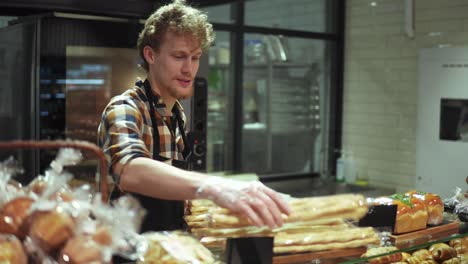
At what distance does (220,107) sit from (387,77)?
5.25 feet

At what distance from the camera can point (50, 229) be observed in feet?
3.18

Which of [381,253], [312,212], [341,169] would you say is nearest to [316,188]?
[341,169]

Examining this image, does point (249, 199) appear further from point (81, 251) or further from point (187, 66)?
point (187, 66)

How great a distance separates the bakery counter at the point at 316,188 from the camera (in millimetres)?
5465

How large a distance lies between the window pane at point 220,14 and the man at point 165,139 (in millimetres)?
3283

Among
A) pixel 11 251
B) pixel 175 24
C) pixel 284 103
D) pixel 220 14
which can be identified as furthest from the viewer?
pixel 284 103

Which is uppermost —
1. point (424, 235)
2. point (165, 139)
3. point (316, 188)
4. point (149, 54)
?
point (149, 54)

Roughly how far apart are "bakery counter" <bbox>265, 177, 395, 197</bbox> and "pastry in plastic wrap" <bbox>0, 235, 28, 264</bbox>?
4.56 m

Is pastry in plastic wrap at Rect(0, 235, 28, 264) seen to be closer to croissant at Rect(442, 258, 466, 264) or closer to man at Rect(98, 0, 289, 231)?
man at Rect(98, 0, 289, 231)

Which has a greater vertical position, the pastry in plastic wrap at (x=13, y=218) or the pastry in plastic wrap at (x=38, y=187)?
the pastry in plastic wrap at (x=38, y=187)

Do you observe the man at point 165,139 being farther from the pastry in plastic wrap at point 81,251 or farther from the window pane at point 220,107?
the window pane at point 220,107

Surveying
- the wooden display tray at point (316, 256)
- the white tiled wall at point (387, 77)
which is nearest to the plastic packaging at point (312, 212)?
the wooden display tray at point (316, 256)

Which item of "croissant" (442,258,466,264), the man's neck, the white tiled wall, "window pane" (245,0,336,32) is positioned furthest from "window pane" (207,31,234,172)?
"croissant" (442,258,466,264)

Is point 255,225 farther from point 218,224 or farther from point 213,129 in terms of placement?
point 213,129
